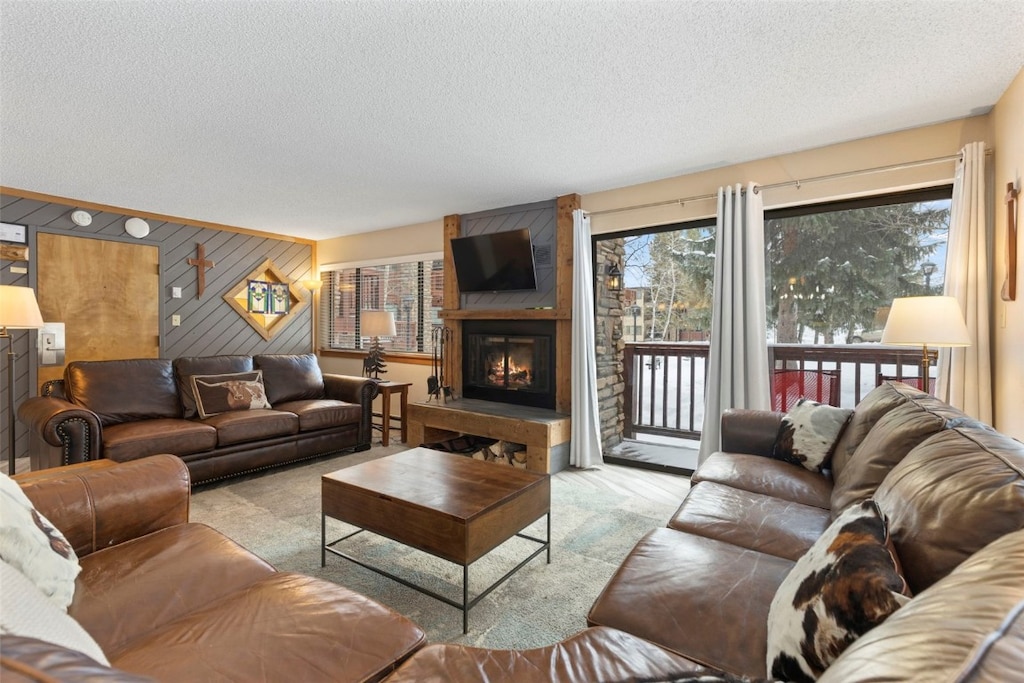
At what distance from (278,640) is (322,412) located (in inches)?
124

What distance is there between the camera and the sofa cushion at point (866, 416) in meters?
1.97

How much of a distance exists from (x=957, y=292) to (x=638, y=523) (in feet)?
7.08

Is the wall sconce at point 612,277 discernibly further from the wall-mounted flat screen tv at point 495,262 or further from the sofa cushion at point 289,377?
the sofa cushion at point 289,377

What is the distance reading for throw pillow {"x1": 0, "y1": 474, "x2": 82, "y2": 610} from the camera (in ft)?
3.45

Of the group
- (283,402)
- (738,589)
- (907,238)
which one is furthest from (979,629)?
(283,402)

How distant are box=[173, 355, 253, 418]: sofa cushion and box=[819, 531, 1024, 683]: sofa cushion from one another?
432 cm

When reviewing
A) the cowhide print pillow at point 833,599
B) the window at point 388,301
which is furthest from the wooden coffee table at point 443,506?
the window at point 388,301

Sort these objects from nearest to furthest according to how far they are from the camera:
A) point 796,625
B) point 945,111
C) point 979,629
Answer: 1. point 979,629
2. point 796,625
3. point 945,111

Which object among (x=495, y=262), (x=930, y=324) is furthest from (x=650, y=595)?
(x=495, y=262)

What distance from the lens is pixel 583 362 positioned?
154 inches

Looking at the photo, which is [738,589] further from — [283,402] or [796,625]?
[283,402]

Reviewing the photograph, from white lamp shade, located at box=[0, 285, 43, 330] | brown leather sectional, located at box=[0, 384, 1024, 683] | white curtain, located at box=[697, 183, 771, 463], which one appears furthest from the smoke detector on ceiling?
white curtain, located at box=[697, 183, 771, 463]

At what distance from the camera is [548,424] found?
12.2ft

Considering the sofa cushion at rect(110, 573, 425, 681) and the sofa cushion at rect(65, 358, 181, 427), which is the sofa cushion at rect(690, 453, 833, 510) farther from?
the sofa cushion at rect(65, 358, 181, 427)
